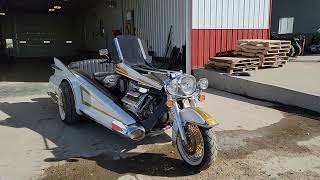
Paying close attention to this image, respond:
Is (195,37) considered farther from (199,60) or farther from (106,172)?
(106,172)

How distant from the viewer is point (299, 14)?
17875 mm

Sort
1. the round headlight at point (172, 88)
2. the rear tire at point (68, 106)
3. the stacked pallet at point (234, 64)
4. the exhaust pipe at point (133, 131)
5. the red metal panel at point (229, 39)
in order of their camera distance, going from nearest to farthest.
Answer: the round headlight at point (172, 88), the exhaust pipe at point (133, 131), the rear tire at point (68, 106), the stacked pallet at point (234, 64), the red metal panel at point (229, 39)

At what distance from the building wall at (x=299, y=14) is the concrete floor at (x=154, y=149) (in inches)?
483

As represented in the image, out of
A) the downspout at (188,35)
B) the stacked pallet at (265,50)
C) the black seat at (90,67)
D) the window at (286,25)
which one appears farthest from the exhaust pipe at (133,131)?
the window at (286,25)

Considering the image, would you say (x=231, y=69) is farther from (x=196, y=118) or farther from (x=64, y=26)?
(x=64, y=26)

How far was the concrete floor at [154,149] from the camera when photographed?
13.4 ft

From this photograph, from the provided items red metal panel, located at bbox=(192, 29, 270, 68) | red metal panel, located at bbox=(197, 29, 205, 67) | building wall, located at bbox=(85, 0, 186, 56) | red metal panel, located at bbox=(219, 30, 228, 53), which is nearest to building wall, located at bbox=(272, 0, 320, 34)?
building wall, located at bbox=(85, 0, 186, 56)

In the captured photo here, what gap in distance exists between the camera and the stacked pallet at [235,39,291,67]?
9.76 m

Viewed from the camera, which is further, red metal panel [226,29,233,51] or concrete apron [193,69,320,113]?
red metal panel [226,29,233,51]

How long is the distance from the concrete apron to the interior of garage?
4686 millimetres

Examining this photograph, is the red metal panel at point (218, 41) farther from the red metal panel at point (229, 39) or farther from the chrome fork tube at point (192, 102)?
the chrome fork tube at point (192, 102)

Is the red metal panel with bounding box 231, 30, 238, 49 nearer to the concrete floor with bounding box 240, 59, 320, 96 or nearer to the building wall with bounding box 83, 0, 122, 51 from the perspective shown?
the concrete floor with bounding box 240, 59, 320, 96

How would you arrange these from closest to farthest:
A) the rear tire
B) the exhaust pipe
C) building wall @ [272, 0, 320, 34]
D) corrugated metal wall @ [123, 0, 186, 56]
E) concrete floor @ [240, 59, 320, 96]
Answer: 1. the exhaust pipe
2. the rear tire
3. concrete floor @ [240, 59, 320, 96]
4. corrugated metal wall @ [123, 0, 186, 56]
5. building wall @ [272, 0, 320, 34]

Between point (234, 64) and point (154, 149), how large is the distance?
4976 mm
